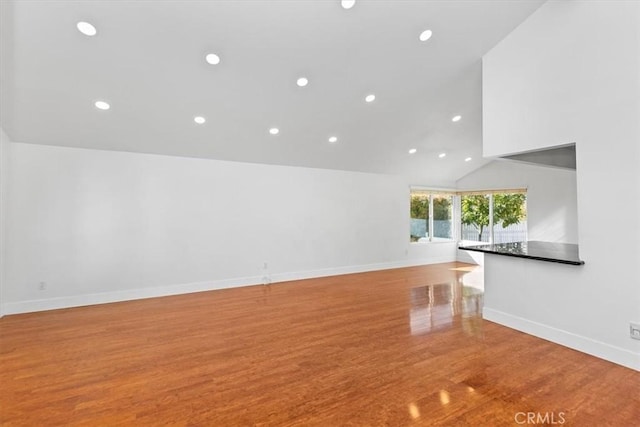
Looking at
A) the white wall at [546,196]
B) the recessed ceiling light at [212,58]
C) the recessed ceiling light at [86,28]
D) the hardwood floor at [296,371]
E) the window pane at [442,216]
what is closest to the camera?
the hardwood floor at [296,371]

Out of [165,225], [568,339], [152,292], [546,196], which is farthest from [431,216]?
[152,292]

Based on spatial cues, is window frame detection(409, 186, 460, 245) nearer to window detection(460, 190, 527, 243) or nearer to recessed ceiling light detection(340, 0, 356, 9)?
window detection(460, 190, 527, 243)

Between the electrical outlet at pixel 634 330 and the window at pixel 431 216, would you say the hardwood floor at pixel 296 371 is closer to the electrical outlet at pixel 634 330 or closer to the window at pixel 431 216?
the electrical outlet at pixel 634 330

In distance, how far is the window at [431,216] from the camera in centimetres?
786

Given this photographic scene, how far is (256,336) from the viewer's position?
313 cm

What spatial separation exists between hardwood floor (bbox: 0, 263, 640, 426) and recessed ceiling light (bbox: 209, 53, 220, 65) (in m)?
3.07

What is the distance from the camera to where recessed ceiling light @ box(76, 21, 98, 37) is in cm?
265

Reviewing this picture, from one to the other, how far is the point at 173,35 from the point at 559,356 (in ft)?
15.9

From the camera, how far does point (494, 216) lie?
7.70 m

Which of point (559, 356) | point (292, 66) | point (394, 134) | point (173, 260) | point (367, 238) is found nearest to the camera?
point (559, 356)

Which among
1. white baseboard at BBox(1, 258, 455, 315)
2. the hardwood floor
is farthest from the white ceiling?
the hardwood floor

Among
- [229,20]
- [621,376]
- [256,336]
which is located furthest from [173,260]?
[621,376]

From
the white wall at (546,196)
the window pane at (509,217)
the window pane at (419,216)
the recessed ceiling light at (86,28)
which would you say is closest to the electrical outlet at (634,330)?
the white wall at (546,196)

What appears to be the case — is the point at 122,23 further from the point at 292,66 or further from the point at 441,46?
the point at 441,46
